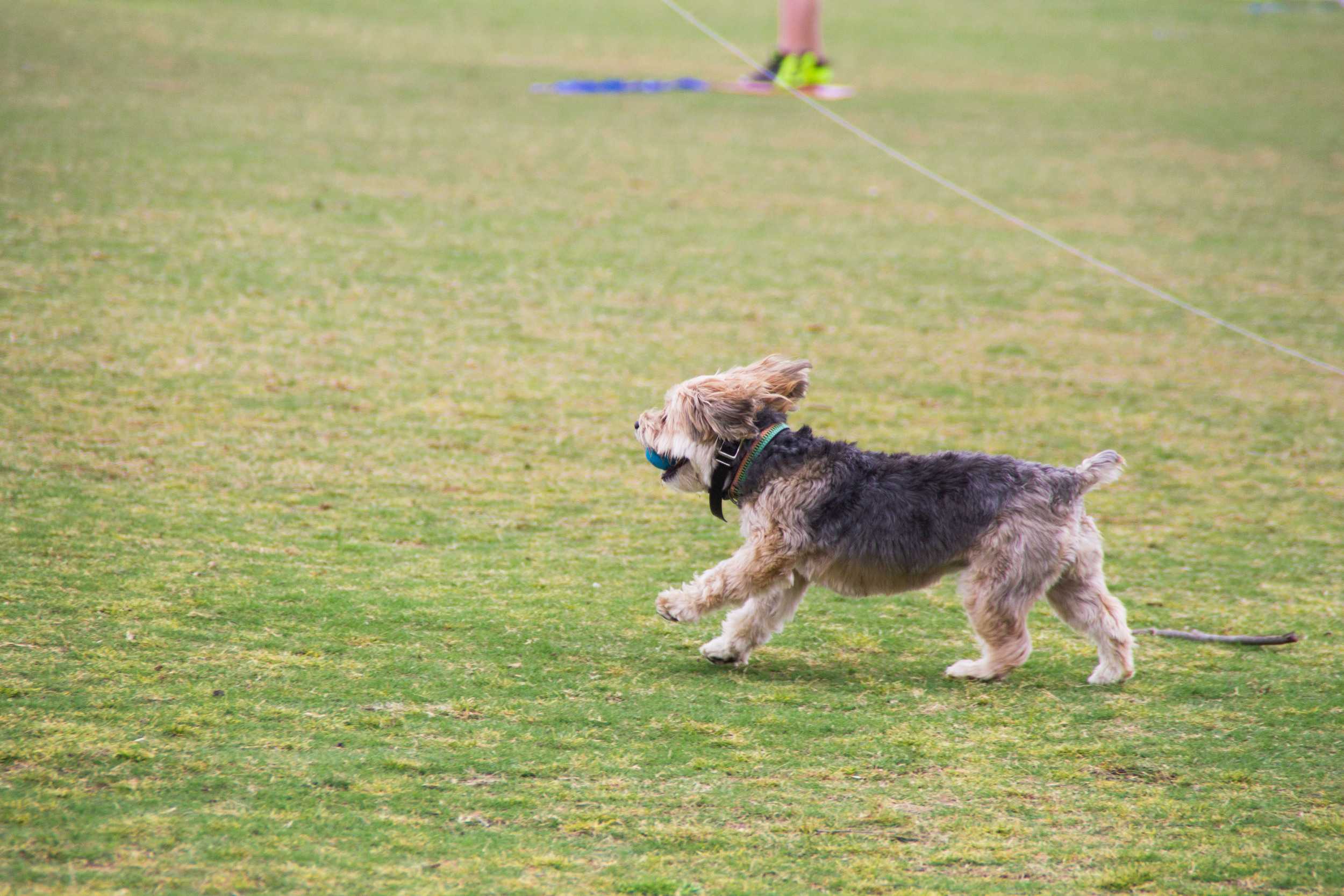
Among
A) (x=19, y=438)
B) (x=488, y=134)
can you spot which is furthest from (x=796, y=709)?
(x=488, y=134)

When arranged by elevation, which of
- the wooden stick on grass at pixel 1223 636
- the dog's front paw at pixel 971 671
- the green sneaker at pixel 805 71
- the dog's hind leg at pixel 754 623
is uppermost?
the green sneaker at pixel 805 71

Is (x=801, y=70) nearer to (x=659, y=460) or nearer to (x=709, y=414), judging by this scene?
(x=659, y=460)

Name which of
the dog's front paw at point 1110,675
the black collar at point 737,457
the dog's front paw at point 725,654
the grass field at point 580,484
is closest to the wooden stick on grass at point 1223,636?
the grass field at point 580,484

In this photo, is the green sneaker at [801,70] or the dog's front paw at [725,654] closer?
the dog's front paw at [725,654]

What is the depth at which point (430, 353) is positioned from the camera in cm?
920

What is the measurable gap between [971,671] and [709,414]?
4.76ft

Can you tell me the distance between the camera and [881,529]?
5.07m

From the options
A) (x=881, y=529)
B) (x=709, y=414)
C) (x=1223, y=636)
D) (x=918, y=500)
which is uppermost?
(x=709, y=414)

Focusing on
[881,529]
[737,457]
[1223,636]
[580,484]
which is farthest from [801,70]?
[881,529]

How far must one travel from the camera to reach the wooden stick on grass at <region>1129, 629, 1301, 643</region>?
18.3 ft

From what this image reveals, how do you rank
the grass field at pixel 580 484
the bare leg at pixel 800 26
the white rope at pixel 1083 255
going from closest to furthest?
the grass field at pixel 580 484
the white rope at pixel 1083 255
the bare leg at pixel 800 26

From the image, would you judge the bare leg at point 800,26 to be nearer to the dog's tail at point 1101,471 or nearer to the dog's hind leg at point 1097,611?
the dog's tail at point 1101,471

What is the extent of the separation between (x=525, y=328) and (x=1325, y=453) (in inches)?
221

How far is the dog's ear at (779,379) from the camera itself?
17.7 ft
